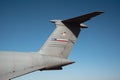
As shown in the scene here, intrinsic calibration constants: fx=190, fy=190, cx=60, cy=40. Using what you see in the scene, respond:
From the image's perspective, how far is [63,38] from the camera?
9.05 meters

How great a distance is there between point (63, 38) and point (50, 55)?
110cm

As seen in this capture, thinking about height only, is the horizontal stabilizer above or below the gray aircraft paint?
above

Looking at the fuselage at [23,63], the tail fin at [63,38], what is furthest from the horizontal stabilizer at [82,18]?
the fuselage at [23,63]

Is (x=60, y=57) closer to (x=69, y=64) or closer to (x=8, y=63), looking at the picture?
(x=69, y=64)

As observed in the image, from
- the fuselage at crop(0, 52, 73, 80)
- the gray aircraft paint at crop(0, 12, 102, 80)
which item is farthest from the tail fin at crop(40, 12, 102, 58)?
the fuselage at crop(0, 52, 73, 80)

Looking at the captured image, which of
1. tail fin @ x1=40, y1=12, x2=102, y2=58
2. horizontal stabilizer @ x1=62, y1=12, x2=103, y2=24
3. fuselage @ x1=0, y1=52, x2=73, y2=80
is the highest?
horizontal stabilizer @ x1=62, y1=12, x2=103, y2=24

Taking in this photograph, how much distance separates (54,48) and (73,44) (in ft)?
3.29

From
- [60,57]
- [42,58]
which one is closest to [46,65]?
[42,58]

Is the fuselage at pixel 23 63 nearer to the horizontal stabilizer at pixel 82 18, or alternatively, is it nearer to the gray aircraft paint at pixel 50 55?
the gray aircraft paint at pixel 50 55

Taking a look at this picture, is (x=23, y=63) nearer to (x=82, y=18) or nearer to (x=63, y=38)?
(x=63, y=38)

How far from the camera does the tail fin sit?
8750 millimetres

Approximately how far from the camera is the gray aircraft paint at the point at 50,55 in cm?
761

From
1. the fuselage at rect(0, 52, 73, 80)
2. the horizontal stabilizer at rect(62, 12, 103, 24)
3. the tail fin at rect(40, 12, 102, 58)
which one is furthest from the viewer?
the tail fin at rect(40, 12, 102, 58)

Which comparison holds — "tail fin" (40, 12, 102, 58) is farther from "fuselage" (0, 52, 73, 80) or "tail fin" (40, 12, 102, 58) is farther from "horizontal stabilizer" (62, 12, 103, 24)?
"fuselage" (0, 52, 73, 80)
